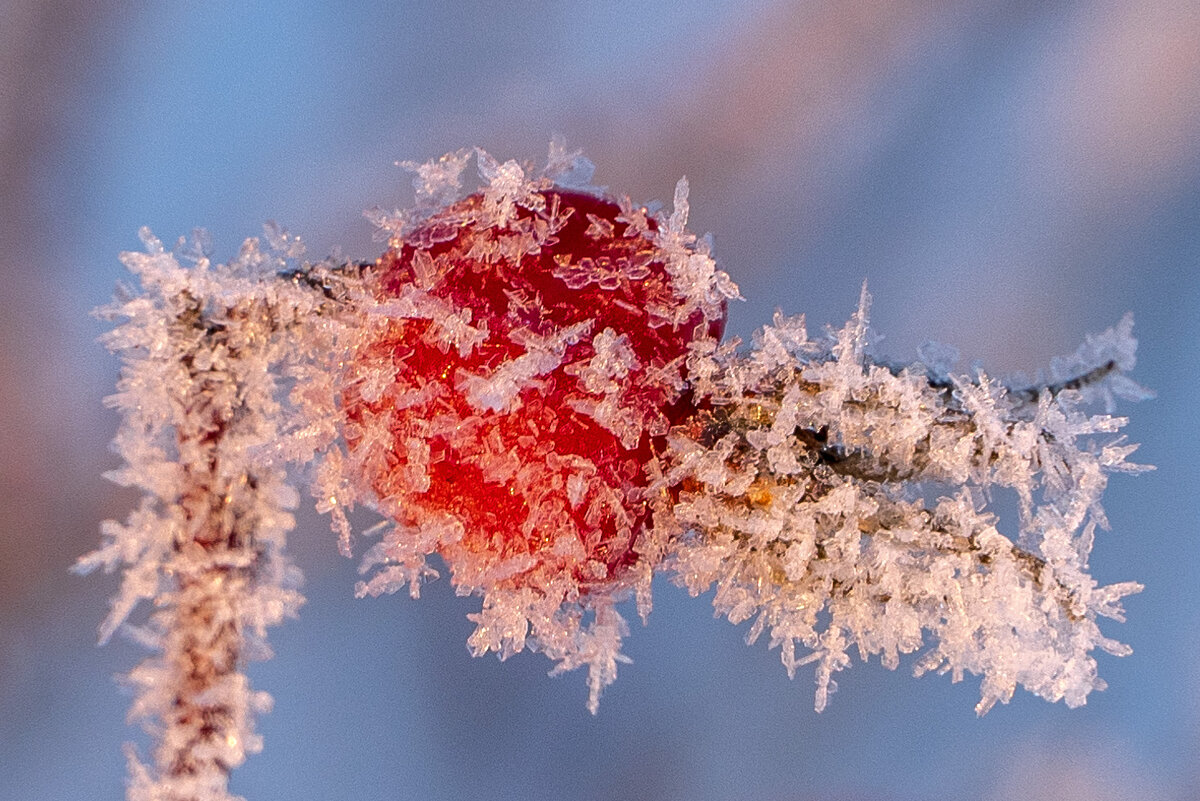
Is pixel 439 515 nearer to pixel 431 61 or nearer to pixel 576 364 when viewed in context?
pixel 576 364

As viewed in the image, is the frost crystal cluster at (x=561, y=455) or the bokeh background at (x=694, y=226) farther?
the bokeh background at (x=694, y=226)

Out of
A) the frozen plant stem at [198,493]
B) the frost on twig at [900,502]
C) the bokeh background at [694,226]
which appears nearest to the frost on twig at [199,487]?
the frozen plant stem at [198,493]

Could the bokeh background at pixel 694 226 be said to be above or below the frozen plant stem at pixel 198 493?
above

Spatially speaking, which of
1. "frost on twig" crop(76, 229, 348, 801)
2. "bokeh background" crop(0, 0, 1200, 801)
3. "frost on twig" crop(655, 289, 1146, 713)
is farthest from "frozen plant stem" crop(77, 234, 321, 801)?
"bokeh background" crop(0, 0, 1200, 801)

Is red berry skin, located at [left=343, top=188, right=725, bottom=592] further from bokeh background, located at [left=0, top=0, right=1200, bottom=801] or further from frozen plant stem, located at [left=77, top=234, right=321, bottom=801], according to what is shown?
bokeh background, located at [left=0, top=0, right=1200, bottom=801]

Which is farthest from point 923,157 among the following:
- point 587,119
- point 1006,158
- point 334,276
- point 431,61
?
point 334,276

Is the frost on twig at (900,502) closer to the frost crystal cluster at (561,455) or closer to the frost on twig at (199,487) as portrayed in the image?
the frost crystal cluster at (561,455)
